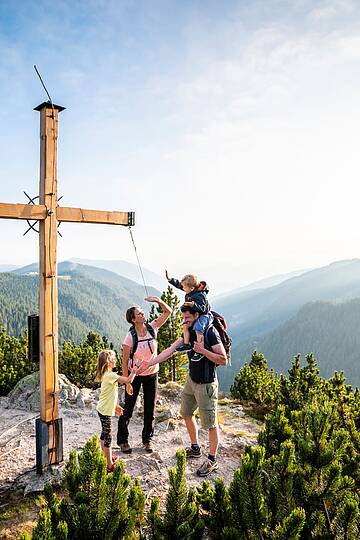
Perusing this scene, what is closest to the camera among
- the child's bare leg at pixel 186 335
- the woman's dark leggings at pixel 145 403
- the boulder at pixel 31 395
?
the child's bare leg at pixel 186 335

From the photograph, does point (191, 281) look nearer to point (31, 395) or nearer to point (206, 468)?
point (206, 468)

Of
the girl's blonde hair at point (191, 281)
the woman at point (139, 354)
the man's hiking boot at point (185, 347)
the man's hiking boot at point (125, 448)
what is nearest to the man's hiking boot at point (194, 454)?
the woman at point (139, 354)

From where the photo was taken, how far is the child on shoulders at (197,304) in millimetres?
5531

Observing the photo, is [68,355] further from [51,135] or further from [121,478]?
[121,478]

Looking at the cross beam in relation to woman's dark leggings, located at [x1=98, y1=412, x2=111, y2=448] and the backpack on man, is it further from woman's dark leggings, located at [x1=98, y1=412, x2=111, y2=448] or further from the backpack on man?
woman's dark leggings, located at [x1=98, y1=412, x2=111, y2=448]

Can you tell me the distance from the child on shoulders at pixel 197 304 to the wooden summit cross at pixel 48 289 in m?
1.75

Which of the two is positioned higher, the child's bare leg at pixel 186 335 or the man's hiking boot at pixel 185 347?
the child's bare leg at pixel 186 335

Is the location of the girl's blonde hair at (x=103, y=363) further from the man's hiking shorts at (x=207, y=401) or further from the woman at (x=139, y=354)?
the man's hiking shorts at (x=207, y=401)

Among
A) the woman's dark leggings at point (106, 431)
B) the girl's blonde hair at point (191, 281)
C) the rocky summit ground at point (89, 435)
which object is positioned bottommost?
the rocky summit ground at point (89, 435)

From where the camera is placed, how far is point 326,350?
609 feet

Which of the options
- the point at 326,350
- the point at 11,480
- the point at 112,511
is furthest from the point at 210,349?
the point at 326,350

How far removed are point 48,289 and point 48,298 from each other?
0.12 metres

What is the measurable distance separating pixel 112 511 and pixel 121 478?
0.23m

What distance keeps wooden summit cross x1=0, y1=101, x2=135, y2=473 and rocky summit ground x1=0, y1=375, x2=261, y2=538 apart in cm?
43
